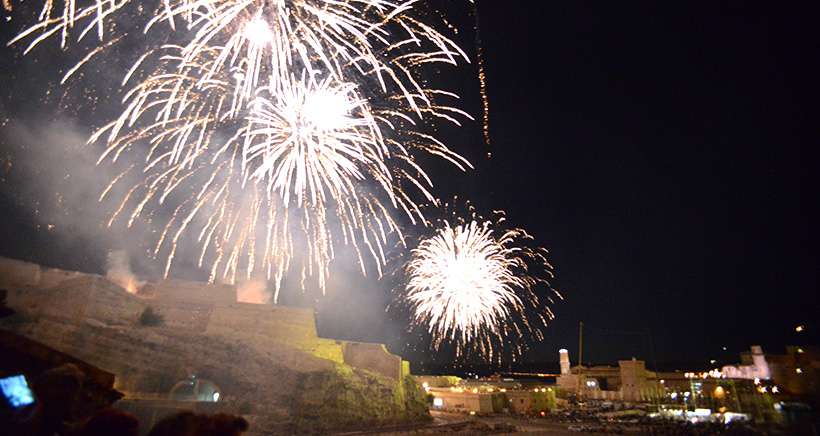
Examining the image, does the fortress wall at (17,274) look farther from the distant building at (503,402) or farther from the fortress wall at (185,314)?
the distant building at (503,402)

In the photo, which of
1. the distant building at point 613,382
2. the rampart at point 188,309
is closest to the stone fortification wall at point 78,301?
the rampart at point 188,309

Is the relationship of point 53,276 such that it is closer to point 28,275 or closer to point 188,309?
point 28,275

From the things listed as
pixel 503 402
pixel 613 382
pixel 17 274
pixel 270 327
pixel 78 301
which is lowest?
pixel 503 402

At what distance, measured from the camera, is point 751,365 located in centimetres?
5959

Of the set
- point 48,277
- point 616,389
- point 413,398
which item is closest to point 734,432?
point 413,398

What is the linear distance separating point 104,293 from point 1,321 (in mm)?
6426

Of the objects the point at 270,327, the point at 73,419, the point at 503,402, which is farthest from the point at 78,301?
the point at 503,402

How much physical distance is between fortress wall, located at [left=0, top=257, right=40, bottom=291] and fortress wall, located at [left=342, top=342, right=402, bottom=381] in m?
26.0

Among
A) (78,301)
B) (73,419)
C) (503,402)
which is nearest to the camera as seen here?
(73,419)

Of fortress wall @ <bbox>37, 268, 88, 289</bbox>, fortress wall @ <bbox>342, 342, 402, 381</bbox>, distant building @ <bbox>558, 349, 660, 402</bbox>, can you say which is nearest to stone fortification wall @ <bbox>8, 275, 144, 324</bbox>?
fortress wall @ <bbox>37, 268, 88, 289</bbox>

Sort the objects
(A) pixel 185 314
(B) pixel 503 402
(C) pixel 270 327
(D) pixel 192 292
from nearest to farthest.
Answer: (A) pixel 185 314, (D) pixel 192 292, (C) pixel 270 327, (B) pixel 503 402

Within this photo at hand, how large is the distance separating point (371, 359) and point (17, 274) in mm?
29864

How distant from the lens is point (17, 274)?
30.8 metres

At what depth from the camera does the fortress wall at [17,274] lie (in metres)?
30.1
